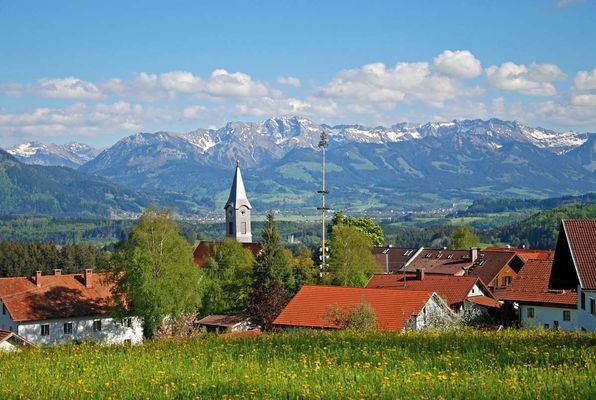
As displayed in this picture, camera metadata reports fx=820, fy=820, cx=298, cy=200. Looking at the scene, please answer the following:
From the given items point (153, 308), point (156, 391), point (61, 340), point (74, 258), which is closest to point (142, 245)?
point (153, 308)

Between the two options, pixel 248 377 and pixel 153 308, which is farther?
pixel 153 308

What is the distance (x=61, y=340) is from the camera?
60.1 m

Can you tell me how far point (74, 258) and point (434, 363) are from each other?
359 feet

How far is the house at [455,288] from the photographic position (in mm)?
53812

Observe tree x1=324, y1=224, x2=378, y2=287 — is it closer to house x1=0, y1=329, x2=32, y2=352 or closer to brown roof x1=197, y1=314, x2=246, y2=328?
brown roof x1=197, y1=314, x2=246, y2=328

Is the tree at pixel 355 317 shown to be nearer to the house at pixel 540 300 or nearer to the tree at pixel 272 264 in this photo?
the house at pixel 540 300

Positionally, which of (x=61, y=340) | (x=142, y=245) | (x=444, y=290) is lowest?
(x=61, y=340)

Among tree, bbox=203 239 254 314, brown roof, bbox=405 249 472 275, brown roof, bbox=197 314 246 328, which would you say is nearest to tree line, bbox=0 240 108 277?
tree, bbox=203 239 254 314

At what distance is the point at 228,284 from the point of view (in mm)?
68812

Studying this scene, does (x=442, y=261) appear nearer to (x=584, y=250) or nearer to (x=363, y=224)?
(x=363, y=224)

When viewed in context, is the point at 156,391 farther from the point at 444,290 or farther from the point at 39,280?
the point at 39,280

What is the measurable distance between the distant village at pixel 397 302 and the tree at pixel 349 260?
205 cm

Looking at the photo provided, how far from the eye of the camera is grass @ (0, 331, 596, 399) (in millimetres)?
14305

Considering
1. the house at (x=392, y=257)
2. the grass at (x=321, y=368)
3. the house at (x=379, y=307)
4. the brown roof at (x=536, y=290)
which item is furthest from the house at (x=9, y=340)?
the house at (x=392, y=257)
